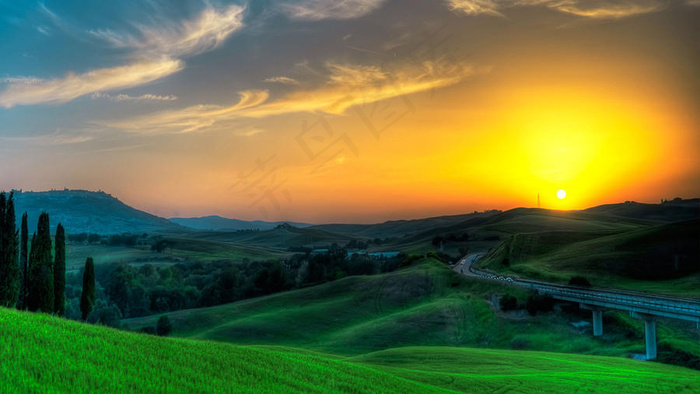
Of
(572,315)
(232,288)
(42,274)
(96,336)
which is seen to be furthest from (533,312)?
(232,288)

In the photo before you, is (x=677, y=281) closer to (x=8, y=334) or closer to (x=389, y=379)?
(x=389, y=379)

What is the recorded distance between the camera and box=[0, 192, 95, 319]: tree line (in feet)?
169

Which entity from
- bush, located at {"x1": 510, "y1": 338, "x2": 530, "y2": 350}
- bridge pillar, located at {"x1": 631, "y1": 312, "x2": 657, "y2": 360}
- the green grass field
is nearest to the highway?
bridge pillar, located at {"x1": 631, "y1": 312, "x2": 657, "y2": 360}

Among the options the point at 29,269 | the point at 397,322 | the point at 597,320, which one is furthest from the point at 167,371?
the point at 597,320

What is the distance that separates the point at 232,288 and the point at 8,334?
5476 inches

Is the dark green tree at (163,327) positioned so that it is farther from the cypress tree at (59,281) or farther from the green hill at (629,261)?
the green hill at (629,261)

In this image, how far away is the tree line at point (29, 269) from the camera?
51625 millimetres

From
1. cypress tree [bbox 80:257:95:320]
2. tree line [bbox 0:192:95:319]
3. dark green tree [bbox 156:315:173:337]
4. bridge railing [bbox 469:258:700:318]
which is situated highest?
tree line [bbox 0:192:95:319]

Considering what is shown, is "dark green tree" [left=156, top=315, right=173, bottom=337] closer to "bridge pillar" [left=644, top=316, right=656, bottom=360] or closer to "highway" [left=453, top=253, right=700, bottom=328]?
"highway" [left=453, top=253, right=700, bottom=328]

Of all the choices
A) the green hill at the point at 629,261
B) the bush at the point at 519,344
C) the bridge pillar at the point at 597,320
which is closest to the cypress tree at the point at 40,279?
the bush at the point at 519,344

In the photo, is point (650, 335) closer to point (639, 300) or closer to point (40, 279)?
point (639, 300)

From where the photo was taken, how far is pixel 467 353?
190 ft

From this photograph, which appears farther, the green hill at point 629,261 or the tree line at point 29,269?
the green hill at point 629,261

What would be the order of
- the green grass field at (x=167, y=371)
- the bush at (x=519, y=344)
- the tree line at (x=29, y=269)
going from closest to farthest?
the green grass field at (x=167, y=371) → the tree line at (x=29, y=269) → the bush at (x=519, y=344)
